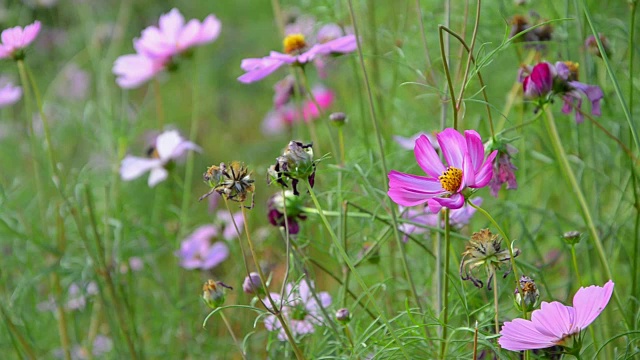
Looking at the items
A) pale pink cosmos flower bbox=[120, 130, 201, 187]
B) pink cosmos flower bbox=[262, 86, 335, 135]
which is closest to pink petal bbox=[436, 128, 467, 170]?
pale pink cosmos flower bbox=[120, 130, 201, 187]

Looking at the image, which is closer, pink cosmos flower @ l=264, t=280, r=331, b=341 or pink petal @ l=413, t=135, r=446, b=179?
pink petal @ l=413, t=135, r=446, b=179

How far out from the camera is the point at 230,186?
0.52 m

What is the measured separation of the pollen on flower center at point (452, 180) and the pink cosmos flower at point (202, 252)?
19.4 inches

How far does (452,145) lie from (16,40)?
0.48m

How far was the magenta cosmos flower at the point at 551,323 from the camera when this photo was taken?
0.46 m

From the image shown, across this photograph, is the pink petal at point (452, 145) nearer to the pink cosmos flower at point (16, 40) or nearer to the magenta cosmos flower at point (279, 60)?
the magenta cosmos flower at point (279, 60)

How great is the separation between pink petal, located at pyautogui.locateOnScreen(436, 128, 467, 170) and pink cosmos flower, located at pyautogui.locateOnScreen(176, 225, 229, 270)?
49 cm

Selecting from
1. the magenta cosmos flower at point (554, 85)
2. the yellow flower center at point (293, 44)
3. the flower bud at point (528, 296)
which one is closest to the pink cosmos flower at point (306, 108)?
the yellow flower center at point (293, 44)

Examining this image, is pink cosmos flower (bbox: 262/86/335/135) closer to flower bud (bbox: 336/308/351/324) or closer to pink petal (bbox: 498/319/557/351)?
flower bud (bbox: 336/308/351/324)

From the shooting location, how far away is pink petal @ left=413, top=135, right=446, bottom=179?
0.53 m

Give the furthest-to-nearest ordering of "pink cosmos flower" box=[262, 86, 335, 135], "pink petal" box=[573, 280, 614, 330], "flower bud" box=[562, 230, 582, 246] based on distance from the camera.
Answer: "pink cosmos flower" box=[262, 86, 335, 135]
"flower bud" box=[562, 230, 582, 246]
"pink petal" box=[573, 280, 614, 330]

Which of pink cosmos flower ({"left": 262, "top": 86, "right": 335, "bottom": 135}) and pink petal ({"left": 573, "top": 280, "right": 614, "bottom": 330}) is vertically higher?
pink petal ({"left": 573, "top": 280, "right": 614, "bottom": 330})

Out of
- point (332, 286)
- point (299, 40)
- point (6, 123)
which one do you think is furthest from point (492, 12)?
point (6, 123)

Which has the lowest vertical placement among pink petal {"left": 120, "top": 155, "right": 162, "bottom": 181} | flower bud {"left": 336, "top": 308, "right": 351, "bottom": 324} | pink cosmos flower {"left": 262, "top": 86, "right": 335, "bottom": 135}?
pink cosmos flower {"left": 262, "top": 86, "right": 335, "bottom": 135}
